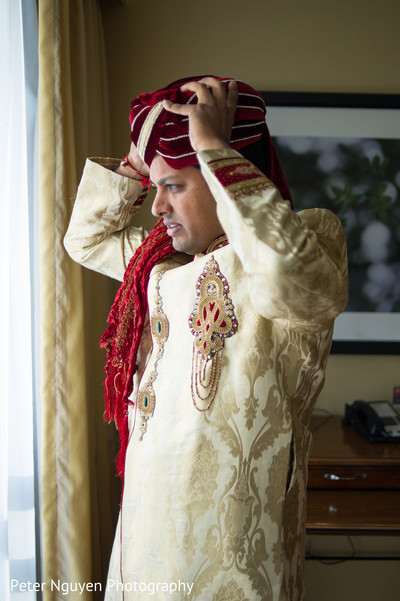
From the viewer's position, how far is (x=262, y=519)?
0.89 m

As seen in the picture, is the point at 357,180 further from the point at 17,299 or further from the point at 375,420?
the point at 17,299

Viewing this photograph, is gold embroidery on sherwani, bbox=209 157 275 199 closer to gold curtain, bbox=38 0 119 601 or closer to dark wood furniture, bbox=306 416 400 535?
gold curtain, bbox=38 0 119 601

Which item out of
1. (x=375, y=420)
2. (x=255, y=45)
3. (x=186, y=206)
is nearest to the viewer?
(x=186, y=206)

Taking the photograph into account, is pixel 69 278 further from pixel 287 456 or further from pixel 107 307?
pixel 287 456

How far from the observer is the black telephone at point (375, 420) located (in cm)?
182

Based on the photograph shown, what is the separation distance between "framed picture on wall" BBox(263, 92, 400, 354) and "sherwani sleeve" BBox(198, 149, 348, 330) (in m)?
1.40

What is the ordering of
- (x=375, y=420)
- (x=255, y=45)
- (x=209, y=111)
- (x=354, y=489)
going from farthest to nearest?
(x=255, y=45) < (x=375, y=420) < (x=354, y=489) < (x=209, y=111)

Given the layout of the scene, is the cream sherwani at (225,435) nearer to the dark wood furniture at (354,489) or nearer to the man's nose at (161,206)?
the man's nose at (161,206)

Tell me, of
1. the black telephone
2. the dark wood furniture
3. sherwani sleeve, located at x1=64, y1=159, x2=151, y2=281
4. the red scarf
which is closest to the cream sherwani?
the red scarf

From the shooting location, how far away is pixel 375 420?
1.85 m

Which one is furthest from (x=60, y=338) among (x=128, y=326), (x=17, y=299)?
(x=128, y=326)

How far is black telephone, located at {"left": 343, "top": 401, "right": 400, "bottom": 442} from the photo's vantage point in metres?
1.82

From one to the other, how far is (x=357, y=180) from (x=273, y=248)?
155cm

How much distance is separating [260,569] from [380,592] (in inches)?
67.6
